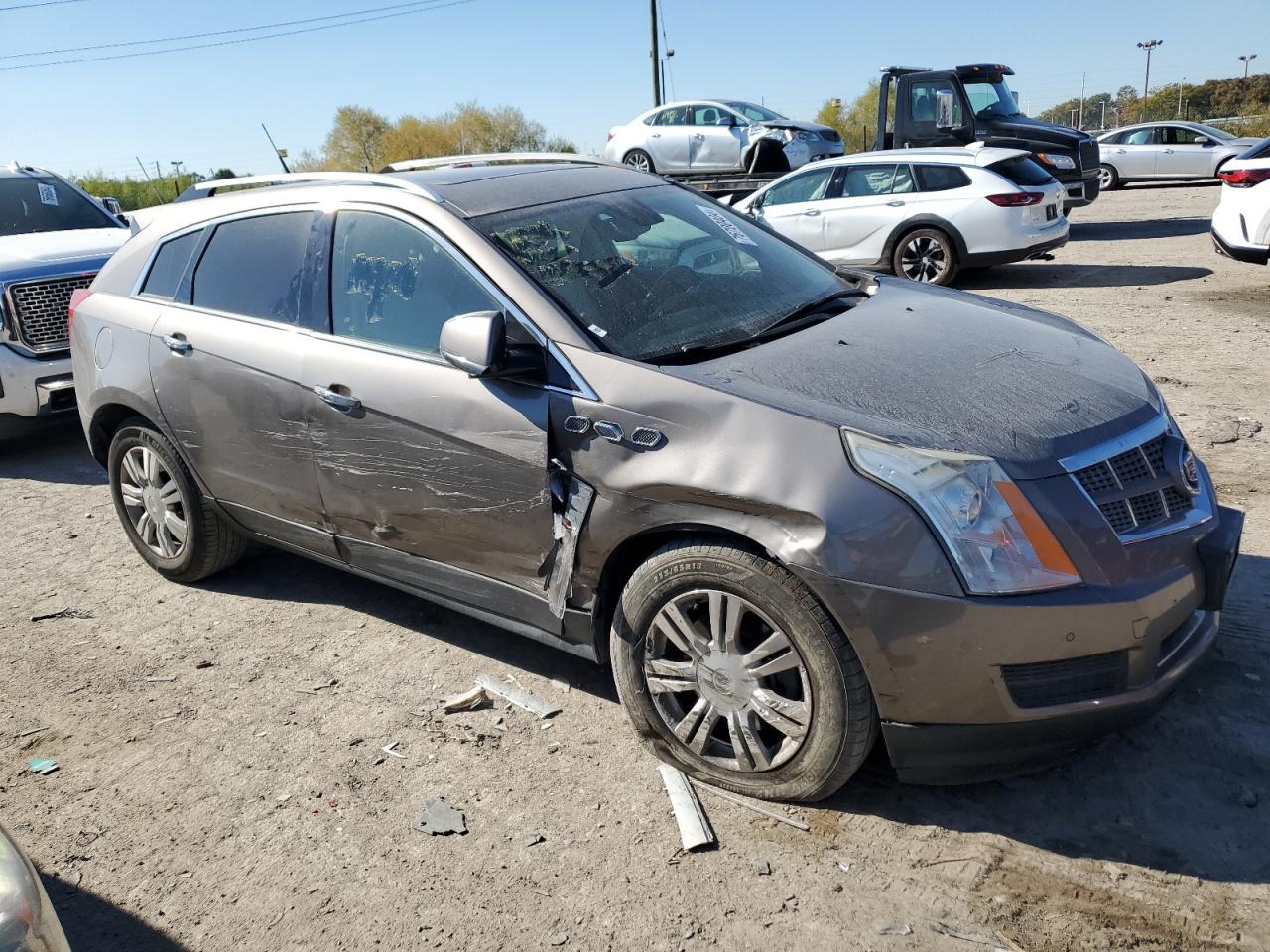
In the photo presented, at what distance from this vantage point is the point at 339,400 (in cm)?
389

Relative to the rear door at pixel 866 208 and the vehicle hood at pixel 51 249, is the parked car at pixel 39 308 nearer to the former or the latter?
the vehicle hood at pixel 51 249

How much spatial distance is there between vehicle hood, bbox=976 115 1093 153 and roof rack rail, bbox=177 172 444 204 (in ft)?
44.0

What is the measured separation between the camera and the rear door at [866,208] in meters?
12.2

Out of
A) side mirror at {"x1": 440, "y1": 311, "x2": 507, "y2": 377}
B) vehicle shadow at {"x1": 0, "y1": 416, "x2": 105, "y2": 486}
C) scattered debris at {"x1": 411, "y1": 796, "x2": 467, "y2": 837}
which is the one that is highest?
side mirror at {"x1": 440, "y1": 311, "x2": 507, "y2": 377}

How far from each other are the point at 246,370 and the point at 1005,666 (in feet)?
10.0

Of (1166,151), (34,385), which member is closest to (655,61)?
(1166,151)

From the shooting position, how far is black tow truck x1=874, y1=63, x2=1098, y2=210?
1561 cm

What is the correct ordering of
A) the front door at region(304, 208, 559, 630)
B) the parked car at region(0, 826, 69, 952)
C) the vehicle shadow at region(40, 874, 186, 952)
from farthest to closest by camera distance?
1. the front door at region(304, 208, 559, 630)
2. the vehicle shadow at region(40, 874, 186, 952)
3. the parked car at region(0, 826, 69, 952)

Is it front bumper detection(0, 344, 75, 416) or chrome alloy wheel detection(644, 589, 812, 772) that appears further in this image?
front bumper detection(0, 344, 75, 416)

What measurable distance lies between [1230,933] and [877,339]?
1964mm

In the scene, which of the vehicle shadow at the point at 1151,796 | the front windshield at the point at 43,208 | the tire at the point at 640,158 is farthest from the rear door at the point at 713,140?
the vehicle shadow at the point at 1151,796

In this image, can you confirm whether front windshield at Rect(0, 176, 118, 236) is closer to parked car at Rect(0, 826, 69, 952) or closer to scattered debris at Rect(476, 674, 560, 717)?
scattered debris at Rect(476, 674, 560, 717)

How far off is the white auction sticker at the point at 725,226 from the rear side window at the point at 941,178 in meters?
8.43

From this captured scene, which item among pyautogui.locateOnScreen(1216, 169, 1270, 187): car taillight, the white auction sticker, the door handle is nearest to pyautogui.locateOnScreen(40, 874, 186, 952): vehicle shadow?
the door handle
